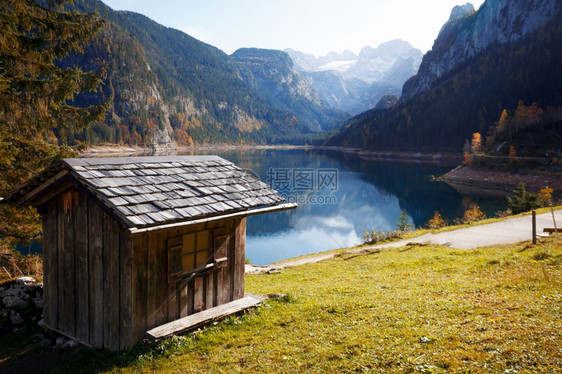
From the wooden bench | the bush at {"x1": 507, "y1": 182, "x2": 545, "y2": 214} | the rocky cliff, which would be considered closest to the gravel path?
the bush at {"x1": 507, "y1": 182, "x2": 545, "y2": 214}

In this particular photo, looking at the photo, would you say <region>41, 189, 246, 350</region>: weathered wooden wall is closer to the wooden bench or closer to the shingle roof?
the wooden bench

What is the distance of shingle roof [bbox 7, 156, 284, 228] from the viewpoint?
715cm

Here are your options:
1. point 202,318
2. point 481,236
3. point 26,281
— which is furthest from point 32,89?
point 481,236

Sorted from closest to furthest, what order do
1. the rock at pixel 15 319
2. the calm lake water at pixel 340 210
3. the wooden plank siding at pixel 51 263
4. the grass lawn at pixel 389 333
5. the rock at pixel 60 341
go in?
1. the grass lawn at pixel 389 333
2. the rock at pixel 60 341
3. the wooden plank siding at pixel 51 263
4. the rock at pixel 15 319
5. the calm lake water at pixel 340 210

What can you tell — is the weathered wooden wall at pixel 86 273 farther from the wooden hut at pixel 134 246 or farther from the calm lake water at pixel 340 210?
the calm lake water at pixel 340 210

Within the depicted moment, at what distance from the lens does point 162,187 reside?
8234 mm

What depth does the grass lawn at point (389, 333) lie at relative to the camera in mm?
5680

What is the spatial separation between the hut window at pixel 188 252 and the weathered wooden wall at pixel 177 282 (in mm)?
122

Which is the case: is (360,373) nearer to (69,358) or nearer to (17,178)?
(69,358)

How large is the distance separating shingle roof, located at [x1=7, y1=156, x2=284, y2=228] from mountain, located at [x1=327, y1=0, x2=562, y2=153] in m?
116

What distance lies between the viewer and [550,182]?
Result: 5522cm

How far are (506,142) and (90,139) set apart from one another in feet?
400

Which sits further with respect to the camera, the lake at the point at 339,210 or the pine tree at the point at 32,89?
the lake at the point at 339,210

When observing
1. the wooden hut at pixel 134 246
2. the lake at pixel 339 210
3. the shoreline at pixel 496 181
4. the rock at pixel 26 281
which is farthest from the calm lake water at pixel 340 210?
the wooden hut at pixel 134 246
